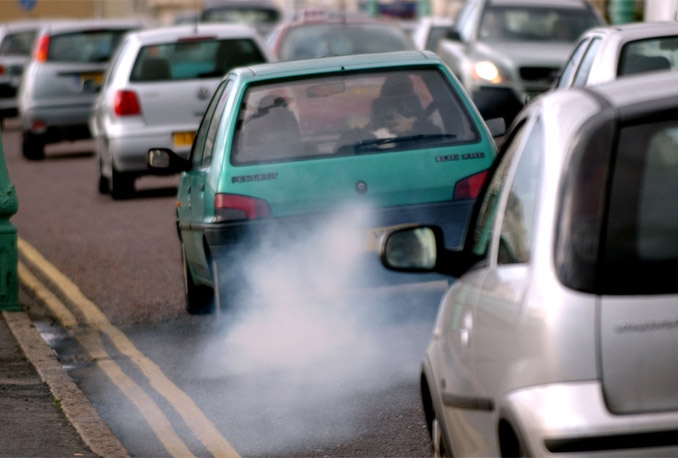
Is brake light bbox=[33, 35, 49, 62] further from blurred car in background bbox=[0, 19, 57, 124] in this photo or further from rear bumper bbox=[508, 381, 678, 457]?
rear bumper bbox=[508, 381, 678, 457]

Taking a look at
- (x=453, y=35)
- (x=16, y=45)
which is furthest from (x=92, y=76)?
(x=16, y=45)

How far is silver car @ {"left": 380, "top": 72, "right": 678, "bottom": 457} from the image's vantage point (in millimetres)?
3859

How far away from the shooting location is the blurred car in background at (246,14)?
120ft

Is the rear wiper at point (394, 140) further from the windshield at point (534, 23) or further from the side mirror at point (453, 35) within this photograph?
the windshield at point (534, 23)

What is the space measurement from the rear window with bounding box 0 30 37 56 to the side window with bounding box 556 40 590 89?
68.0 feet

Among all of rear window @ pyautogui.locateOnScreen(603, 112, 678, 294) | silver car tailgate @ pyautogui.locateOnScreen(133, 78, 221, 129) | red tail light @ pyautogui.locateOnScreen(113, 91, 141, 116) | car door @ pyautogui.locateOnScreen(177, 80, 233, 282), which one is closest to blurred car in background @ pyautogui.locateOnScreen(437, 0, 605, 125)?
silver car tailgate @ pyautogui.locateOnScreen(133, 78, 221, 129)

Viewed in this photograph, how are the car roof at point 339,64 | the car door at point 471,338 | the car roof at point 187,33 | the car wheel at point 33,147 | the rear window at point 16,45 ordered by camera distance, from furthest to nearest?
the rear window at point 16,45, the car wheel at point 33,147, the car roof at point 187,33, the car roof at point 339,64, the car door at point 471,338

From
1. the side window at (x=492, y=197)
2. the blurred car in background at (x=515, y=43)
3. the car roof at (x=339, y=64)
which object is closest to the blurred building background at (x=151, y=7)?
the blurred car in background at (x=515, y=43)

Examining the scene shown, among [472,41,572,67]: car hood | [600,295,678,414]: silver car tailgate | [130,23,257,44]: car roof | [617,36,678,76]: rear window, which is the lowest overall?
[472,41,572,67]: car hood

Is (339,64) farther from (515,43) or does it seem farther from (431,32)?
(431,32)

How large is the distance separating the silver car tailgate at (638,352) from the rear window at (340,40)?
48.3 ft

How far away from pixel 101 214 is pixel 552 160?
13144mm

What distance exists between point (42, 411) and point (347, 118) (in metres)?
2.62

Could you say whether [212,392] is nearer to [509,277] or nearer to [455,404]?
[455,404]
